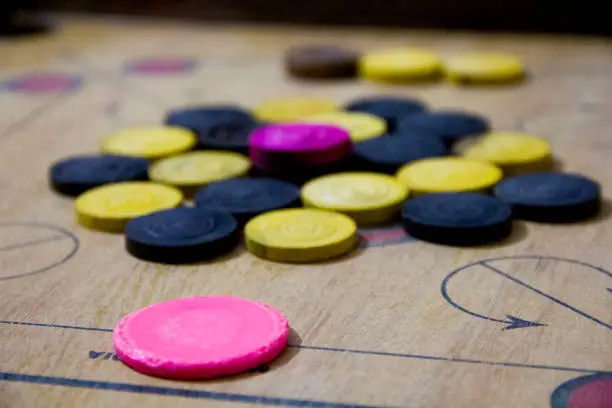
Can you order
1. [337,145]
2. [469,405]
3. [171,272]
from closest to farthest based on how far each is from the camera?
[469,405] < [171,272] < [337,145]

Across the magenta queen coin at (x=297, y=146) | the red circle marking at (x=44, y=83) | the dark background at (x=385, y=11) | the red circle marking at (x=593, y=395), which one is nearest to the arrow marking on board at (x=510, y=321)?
the red circle marking at (x=593, y=395)

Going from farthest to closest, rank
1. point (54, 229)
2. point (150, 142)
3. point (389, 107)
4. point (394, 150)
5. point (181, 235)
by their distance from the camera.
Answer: point (389, 107)
point (150, 142)
point (394, 150)
point (54, 229)
point (181, 235)

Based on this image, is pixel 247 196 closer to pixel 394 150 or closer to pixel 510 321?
pixel 394 150

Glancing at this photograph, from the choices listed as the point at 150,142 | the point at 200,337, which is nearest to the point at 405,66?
the point at 150,142

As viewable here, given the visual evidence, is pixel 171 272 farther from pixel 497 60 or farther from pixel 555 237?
pixel 497 60

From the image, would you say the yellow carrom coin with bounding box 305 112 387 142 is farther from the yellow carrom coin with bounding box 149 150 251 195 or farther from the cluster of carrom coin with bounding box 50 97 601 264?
the yellow carrom coin with bounding box 149 150 251 195

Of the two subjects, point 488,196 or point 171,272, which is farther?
point 488,196

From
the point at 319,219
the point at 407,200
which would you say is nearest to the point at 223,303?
A: the point at 319,219
